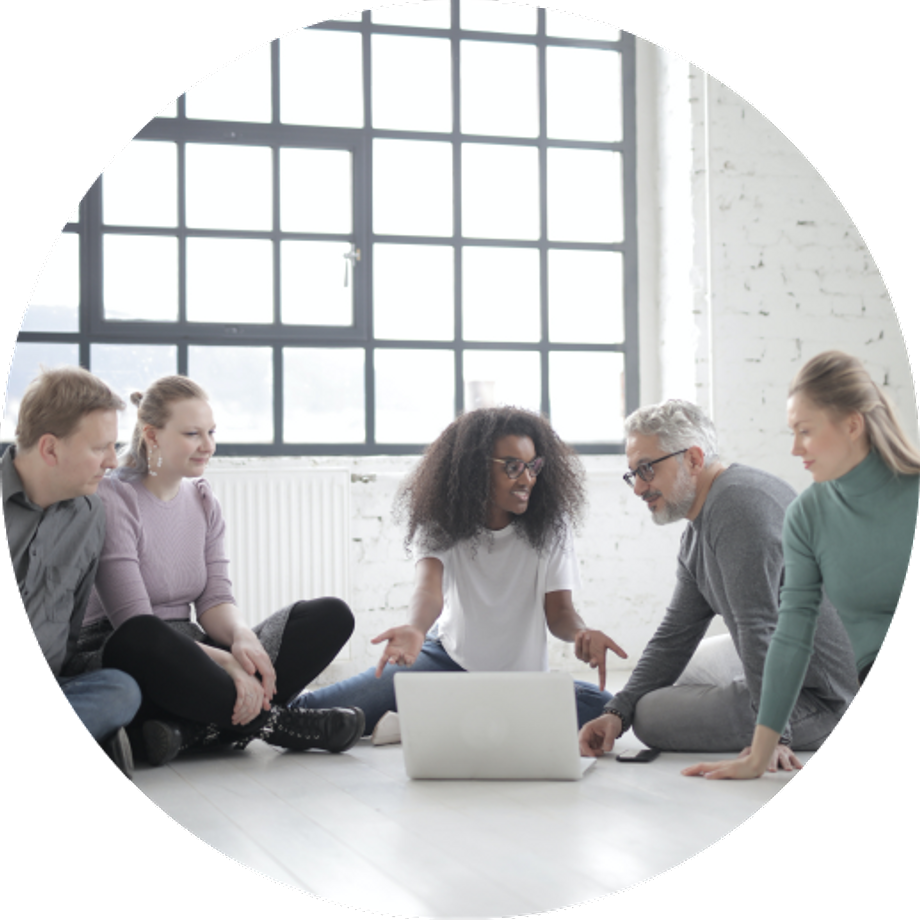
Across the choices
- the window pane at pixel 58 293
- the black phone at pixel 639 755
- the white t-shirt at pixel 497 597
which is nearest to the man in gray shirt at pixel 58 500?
the window pane at pixel 58 293

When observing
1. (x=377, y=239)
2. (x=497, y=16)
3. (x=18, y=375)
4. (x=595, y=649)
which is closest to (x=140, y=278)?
(x=18, y=375)

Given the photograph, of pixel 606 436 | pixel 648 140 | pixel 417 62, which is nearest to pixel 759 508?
pixel 606 436

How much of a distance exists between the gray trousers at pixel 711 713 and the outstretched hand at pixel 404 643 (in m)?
0.33

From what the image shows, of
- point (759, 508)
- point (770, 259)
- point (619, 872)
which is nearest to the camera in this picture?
point (619, 872)

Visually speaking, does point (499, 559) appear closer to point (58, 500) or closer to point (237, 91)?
point (58, 500)

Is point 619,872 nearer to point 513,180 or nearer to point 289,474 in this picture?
point 289,474

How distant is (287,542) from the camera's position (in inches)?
68.2

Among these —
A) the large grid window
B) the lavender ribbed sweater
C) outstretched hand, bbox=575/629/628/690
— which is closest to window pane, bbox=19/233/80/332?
the large grid window

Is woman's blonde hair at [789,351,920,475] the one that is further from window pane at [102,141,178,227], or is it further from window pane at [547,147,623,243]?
window pane at [102,141,178,227]

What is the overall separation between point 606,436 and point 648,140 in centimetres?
47

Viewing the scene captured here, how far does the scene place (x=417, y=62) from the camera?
1.45m

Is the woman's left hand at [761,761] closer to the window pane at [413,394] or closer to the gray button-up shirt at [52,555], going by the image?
the window pane at [413,394]

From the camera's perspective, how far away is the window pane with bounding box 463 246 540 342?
1.59 metres

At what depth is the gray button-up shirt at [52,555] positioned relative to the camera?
3.94 ft
